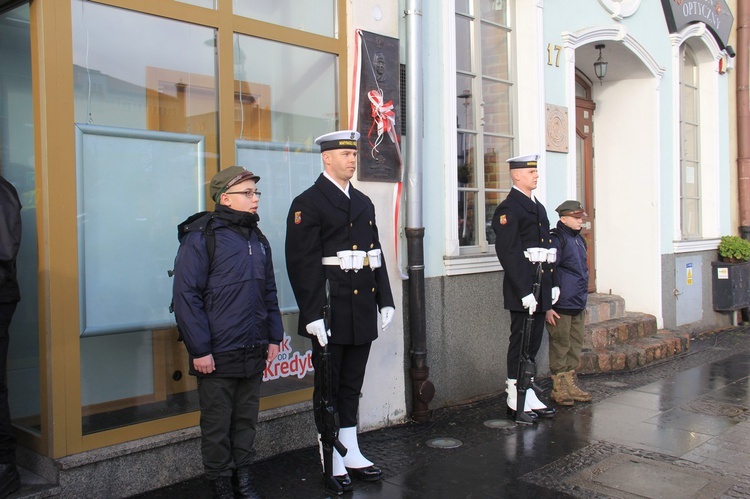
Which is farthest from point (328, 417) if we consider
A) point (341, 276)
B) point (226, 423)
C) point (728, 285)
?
point (728, 285)

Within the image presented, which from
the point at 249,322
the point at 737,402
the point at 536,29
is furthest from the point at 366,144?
the point at 737,402

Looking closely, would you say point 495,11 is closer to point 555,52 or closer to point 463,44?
point 463,44

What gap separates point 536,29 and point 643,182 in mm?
3055

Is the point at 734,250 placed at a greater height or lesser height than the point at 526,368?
greater

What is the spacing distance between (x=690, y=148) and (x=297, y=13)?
7.48 meters

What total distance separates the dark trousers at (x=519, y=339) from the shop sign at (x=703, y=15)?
19.0 feet

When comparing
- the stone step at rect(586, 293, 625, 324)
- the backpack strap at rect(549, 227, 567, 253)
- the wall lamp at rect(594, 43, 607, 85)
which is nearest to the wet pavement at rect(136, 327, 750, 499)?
the backpack strap at rect(549, 227, 567, 253)

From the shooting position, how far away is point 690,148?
10.8 m

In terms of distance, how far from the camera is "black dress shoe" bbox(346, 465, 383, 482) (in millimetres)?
4514

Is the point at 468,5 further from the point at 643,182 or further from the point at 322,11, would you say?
the point at 643,182

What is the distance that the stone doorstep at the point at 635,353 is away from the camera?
7.68 metres

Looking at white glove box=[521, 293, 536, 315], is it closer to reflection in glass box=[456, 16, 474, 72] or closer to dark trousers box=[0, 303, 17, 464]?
reflection in glass box=[456, 16, 474, 72]

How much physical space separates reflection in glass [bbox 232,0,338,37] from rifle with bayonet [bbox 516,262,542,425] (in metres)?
2.48

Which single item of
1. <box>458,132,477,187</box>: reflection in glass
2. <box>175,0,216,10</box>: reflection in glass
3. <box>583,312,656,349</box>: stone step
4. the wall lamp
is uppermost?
the wall lamp
